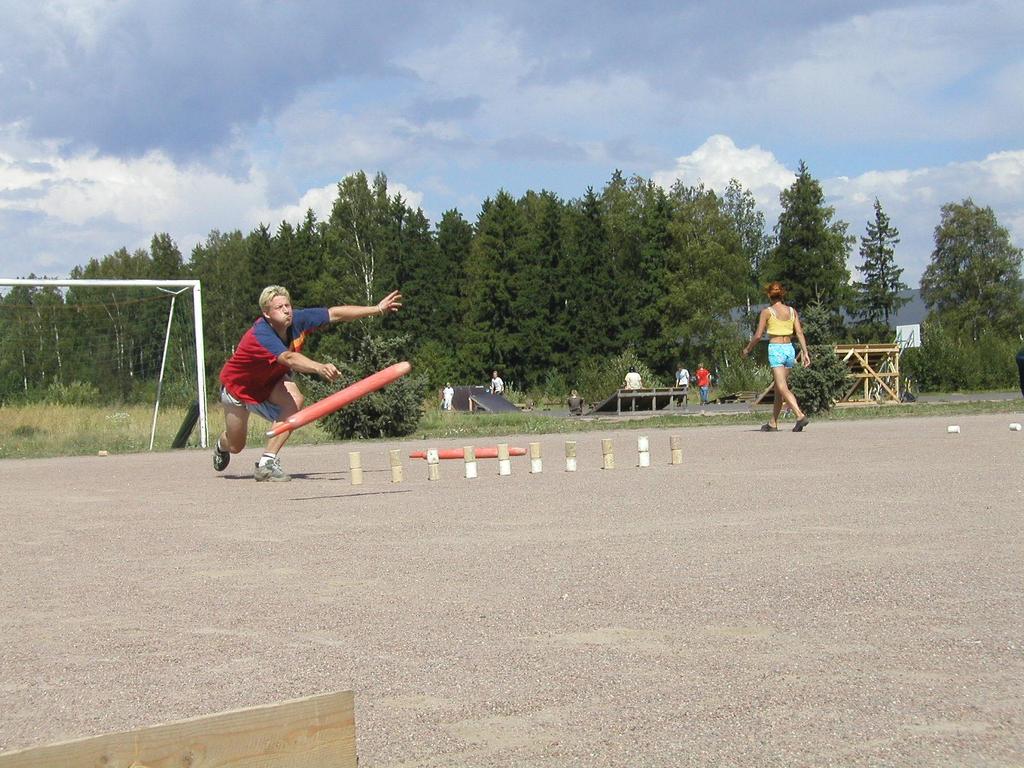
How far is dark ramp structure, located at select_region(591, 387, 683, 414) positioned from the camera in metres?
39.5

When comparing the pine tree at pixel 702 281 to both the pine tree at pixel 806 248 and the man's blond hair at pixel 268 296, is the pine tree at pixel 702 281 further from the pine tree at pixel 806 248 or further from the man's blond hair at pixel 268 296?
the man's blond hair at pixel 268 296

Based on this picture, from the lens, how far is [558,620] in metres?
5.53

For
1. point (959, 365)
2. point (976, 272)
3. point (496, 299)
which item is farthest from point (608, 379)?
point (976, 272)

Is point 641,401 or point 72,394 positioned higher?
point 72,394

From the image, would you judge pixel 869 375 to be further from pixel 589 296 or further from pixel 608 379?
pixel 589 296

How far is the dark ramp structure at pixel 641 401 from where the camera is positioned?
39.5 meters

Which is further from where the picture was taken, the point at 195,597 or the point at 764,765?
the point at 195,597

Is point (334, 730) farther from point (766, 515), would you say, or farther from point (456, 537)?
point (766, 515)

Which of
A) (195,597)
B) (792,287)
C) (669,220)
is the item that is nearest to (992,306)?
(792,287)

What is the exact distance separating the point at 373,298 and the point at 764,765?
7934 centimetres

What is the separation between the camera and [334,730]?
305 centimetres

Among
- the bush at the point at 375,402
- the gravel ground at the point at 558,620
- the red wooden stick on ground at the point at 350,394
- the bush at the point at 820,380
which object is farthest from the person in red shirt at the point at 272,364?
the bush at the point at 820,380

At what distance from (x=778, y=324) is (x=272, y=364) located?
8.31 meters

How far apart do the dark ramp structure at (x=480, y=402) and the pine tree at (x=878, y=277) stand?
143 feet
